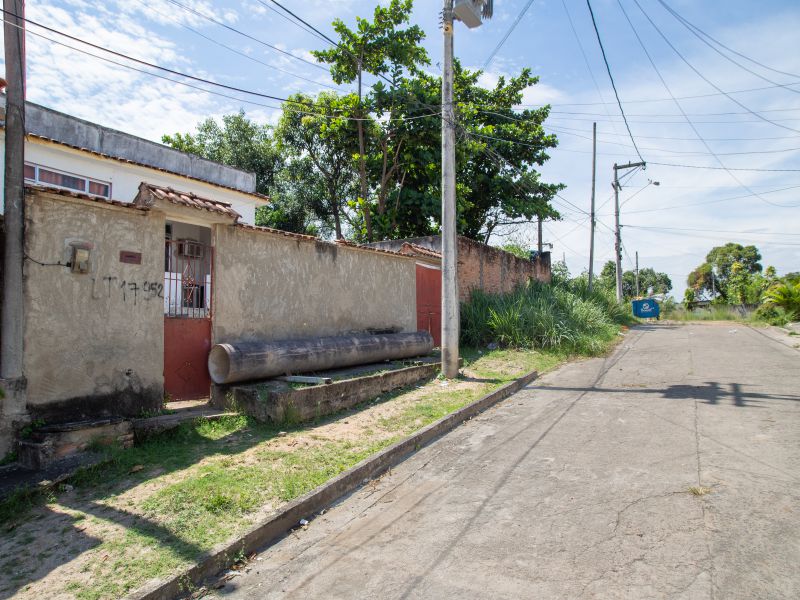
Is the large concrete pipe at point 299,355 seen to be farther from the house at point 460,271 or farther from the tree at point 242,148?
the tree at point 242,148

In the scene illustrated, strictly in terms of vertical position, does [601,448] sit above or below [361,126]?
below

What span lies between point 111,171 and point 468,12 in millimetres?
8555

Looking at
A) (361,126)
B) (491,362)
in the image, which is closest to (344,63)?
(361,126)

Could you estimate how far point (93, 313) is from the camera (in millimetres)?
5480

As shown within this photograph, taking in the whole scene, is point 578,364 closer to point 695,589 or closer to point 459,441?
point 459,441

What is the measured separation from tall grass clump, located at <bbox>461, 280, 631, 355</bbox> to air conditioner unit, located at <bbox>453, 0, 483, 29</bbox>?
7054mm

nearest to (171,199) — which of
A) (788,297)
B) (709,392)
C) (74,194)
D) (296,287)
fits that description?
(74,194)

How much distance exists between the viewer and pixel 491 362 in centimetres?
1127

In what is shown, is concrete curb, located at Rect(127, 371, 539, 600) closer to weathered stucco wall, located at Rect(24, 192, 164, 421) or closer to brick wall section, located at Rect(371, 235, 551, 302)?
weathered stucco wall, located at Rect(24, 192, 164, 421)

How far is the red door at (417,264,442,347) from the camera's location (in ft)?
41.8

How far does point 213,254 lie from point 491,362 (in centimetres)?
669

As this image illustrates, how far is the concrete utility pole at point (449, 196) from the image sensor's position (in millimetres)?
9516

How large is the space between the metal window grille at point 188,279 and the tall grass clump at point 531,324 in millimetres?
8259

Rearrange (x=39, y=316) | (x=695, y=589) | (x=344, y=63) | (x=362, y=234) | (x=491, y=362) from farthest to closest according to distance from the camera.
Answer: (x=362, y=234), (x=344, y=63), (x=491, y=362), (x=39, y=316), (x=695, y=589)
